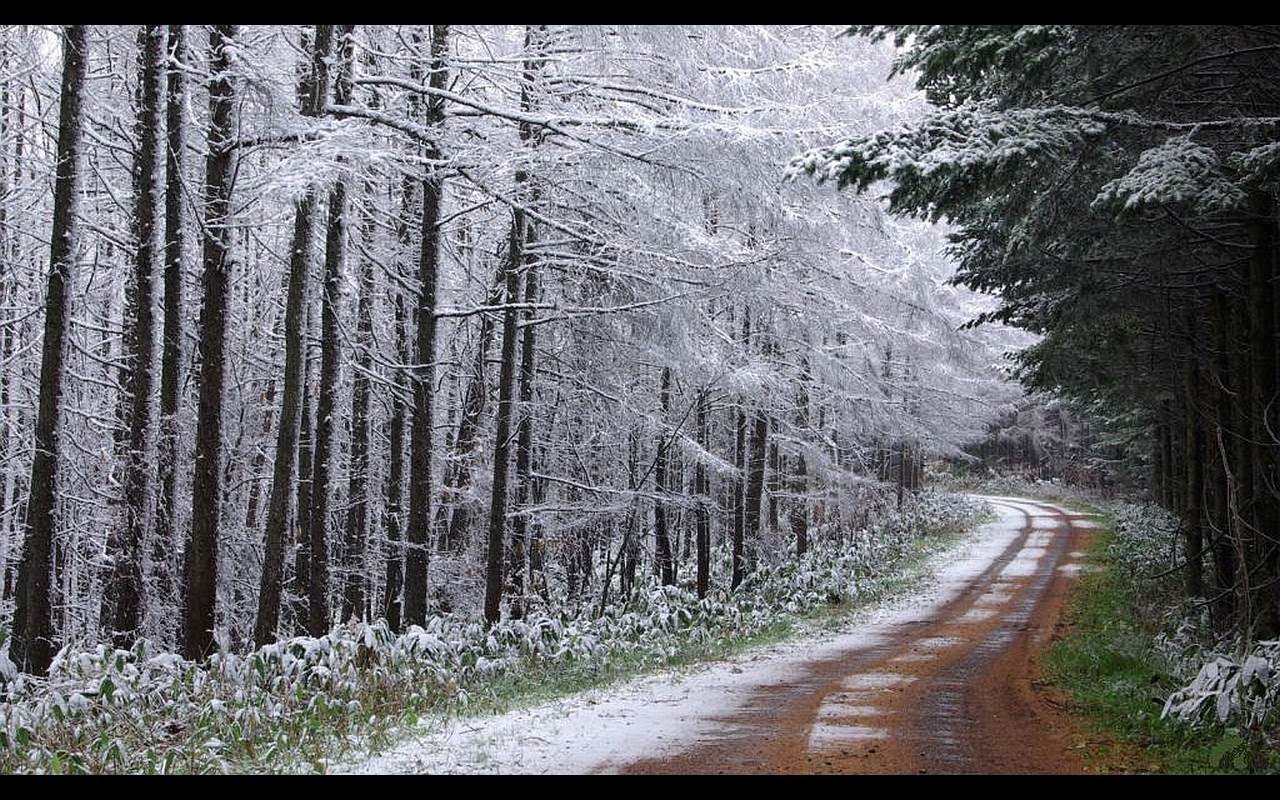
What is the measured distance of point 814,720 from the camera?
9445 mm

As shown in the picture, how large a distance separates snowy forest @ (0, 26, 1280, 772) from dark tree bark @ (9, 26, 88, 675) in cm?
4

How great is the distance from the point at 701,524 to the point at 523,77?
32.2 feet

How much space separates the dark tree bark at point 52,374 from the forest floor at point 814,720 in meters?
3.98

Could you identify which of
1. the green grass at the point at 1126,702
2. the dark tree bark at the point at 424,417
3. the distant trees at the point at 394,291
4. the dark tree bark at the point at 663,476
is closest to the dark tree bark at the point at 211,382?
the distant trees at the point at 394,291

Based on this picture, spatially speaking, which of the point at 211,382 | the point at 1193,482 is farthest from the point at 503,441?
the point at 1193,482

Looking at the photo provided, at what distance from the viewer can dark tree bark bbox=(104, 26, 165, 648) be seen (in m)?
10.5

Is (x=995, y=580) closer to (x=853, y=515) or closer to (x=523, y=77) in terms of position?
(x=853, y=515)

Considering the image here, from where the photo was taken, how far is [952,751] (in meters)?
7.95

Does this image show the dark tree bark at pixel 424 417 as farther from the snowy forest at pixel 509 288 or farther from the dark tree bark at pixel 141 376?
the dark tree bark at pixel 141 376

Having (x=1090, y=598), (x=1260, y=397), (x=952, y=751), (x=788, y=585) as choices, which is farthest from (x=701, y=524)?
(x=952, y=751)

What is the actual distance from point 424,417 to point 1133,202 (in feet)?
31.3

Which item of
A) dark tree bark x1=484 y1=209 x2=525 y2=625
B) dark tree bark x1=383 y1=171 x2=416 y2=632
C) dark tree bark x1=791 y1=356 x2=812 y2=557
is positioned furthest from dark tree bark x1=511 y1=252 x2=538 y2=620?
dark tree bark x1=791 y1=356 x2=812 y2=557

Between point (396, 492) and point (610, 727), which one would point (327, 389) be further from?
point (610, 727)

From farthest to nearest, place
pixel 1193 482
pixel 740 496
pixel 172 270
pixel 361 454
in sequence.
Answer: pixel 740 496, pixel 361 454, pixel 1193 482, pixel 172 270
